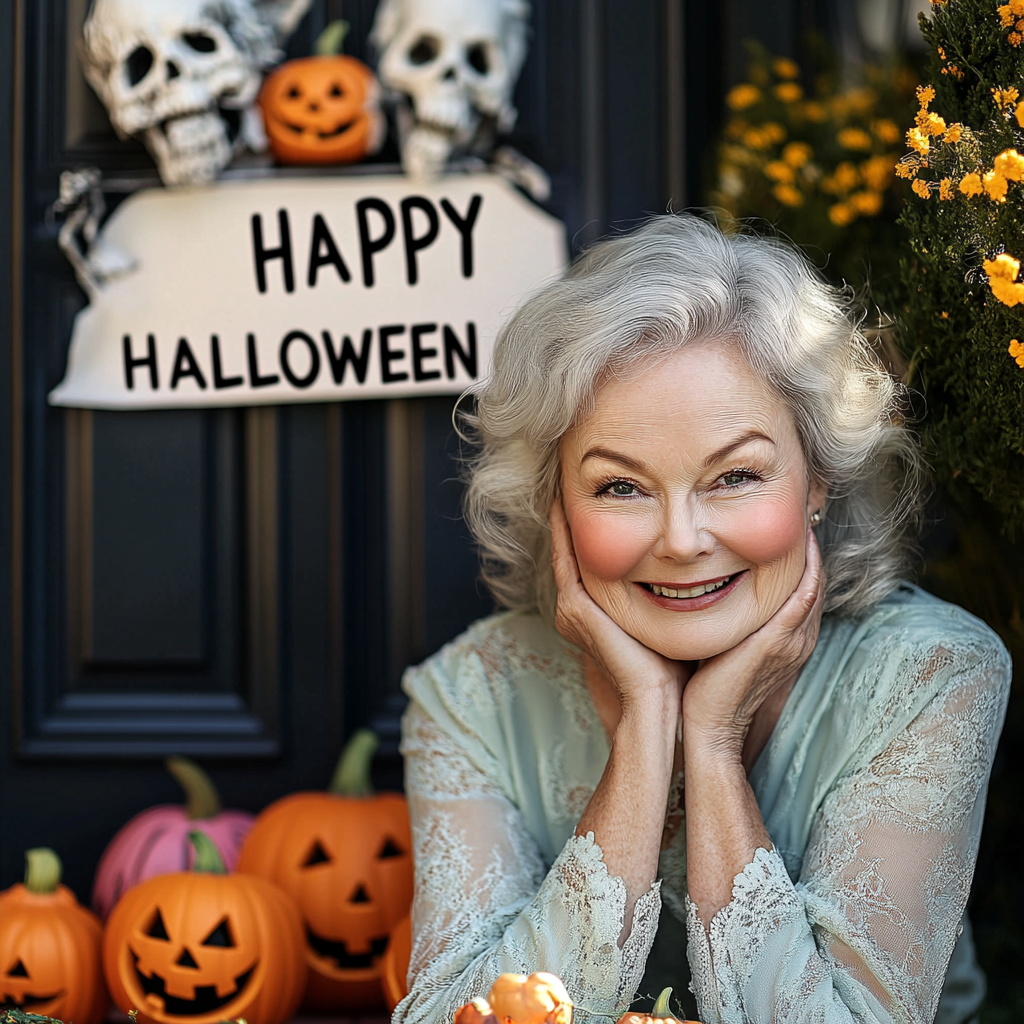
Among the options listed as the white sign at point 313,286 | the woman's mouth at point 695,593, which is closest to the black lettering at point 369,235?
the white sign at point 313,286

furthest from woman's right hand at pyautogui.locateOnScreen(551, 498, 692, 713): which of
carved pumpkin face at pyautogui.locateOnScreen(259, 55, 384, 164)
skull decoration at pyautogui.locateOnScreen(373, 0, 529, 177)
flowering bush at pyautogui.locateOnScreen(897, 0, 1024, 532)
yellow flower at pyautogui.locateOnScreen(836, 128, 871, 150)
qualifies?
yellow flower at pyautogui.locateOnScreen(836, 128, 871, 150)

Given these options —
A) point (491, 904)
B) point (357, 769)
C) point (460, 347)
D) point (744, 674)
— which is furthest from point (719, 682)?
point (460, 347)

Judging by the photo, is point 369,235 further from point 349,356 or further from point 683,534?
point 683,534

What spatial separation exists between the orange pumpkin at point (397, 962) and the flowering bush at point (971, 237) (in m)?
1.21

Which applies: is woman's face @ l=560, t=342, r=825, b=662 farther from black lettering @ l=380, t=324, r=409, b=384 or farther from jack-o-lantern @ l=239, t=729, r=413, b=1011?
black lettering @ l=380, t=324, r=409, b=384

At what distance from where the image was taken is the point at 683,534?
1.52m

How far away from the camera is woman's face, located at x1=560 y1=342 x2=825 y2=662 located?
1528mm

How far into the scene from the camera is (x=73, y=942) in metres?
2.05

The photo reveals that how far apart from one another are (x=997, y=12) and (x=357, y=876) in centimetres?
175

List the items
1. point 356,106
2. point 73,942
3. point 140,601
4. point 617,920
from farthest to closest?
point 140,601, point 356,106, point 73,942, point 617,920

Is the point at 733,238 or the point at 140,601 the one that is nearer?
the point at 733,238

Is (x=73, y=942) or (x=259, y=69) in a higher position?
(x=259, y=69)

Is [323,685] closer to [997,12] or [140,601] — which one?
[140,601]

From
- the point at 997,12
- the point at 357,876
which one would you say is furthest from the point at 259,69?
the point at 357,876
